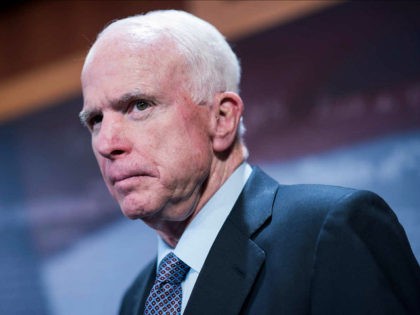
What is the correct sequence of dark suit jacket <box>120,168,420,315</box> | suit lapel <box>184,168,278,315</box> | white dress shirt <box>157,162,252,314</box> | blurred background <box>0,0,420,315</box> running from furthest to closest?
blurred background <box>0,0,420,315</box> → white dress shirt <box>157,162,252,314</box> → suit lapel <box>184,168,278,315</box> → dark suit jacket <box>120,168,420,315</box>

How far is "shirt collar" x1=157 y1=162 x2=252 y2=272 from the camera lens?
1.50 metres

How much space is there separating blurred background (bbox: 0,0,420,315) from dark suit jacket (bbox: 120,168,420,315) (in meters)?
0.47

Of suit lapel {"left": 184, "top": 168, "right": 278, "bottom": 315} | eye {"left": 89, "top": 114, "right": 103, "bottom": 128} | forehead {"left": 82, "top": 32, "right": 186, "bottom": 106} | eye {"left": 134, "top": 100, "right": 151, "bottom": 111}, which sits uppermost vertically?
forehead {"left": 82, "top": 32, "right": 186, "bottom": 106}

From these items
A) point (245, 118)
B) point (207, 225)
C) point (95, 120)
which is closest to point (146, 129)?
point (95, 120)

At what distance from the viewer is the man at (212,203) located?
129 cm

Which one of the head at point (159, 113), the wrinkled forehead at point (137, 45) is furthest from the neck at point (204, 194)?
the wrinkled forehead at point (137, 45)

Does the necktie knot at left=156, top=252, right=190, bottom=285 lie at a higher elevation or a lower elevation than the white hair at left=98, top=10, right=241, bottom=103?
lower

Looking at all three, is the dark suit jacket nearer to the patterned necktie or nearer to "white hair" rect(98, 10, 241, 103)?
the patterned necktie

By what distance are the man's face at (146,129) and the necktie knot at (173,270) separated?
0.11 m

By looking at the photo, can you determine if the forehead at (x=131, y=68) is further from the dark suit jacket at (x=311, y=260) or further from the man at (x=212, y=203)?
the dark suit jacket at (x=311, y=260)

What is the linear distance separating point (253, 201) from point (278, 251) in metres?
0.17

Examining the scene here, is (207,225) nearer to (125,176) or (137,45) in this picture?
(125,176)

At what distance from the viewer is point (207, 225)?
59.9 inches

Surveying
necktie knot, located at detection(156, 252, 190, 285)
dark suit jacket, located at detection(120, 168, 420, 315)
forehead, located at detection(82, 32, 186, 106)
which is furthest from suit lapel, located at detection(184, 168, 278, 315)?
forehead, located at detection(82, 32, 186, 106)
